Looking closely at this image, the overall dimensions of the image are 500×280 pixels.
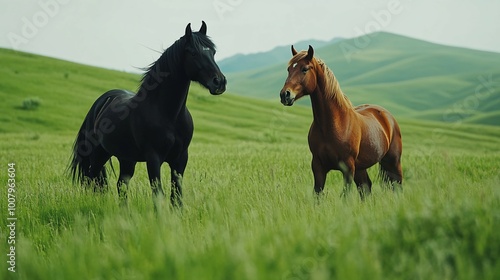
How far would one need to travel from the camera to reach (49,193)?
686cm

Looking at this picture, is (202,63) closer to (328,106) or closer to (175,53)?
(175,53)

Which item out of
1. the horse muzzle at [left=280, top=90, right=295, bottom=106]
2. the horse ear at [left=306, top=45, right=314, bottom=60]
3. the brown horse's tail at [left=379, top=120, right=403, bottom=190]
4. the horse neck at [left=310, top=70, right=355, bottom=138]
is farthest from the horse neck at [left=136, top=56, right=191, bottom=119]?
the brown horse's tail at [left=379, top=120, right=403, bottom=190]

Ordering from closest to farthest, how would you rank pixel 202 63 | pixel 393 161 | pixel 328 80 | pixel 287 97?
pixel 287 97 < pixel 202 63 < pixel 328 80 < pixel 393 161

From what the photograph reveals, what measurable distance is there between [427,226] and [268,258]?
4.28ft

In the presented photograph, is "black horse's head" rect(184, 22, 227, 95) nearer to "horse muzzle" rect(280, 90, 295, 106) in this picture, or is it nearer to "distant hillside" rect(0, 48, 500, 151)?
"horse muzzle" rect(280, 90, 295, 106)

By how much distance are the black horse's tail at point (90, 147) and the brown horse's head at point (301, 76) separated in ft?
11.5

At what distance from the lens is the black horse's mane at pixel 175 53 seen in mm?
6145

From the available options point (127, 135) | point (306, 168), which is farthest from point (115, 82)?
point (127, 135)

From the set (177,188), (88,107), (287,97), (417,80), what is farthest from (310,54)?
(417,80)

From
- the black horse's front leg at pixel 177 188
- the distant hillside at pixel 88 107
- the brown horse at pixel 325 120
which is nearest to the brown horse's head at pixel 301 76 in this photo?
the brown horse at pixel 325 120

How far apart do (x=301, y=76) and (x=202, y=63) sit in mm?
1262

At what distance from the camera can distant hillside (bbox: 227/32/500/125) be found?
3381 inches

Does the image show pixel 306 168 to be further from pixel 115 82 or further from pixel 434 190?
pixel 115 82

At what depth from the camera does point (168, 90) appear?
6352 mm
